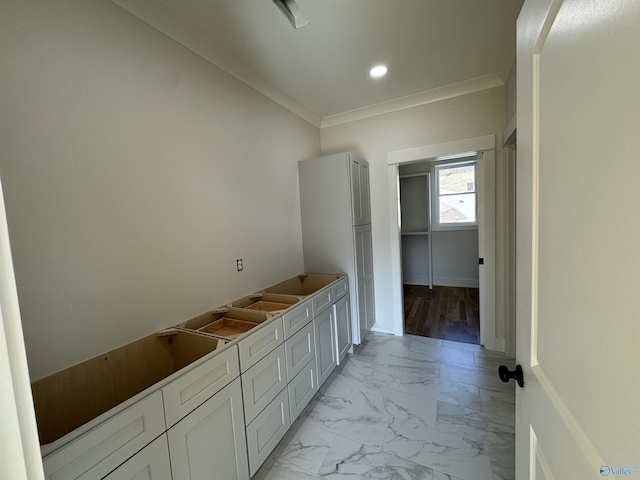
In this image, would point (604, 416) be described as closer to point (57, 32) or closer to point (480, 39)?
point (57, 32)

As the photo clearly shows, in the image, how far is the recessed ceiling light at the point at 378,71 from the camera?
7.24ft

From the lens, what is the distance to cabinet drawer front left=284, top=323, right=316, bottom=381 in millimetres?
1778

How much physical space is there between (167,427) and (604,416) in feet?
4.28

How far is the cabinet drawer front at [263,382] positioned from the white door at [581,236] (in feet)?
3.93

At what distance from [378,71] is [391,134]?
80 centimetres

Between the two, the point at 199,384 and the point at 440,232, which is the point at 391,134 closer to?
the point at 440,232

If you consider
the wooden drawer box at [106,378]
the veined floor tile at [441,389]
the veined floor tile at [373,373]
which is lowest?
the veined floor tile at [441,389]

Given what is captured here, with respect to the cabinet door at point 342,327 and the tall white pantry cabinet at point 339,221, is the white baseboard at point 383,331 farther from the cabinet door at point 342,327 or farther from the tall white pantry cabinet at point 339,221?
the cabinet door at point 342,327

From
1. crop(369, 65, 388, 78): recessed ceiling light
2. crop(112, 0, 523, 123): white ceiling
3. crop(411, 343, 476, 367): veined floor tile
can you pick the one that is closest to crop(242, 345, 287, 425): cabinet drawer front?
crop(411, 343, 476, 367): veined floor tile

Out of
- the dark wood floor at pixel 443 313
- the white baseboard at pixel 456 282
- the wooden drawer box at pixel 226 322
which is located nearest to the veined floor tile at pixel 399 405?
the wooden drawer box at pixel 226 322

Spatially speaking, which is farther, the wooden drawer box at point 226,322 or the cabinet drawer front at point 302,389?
the cabinet drawer front at point 302,389

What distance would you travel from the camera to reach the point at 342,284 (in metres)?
2.58

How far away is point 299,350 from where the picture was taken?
1890 millimetres

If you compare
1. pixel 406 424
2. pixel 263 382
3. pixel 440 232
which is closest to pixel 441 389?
pixel 406 424
